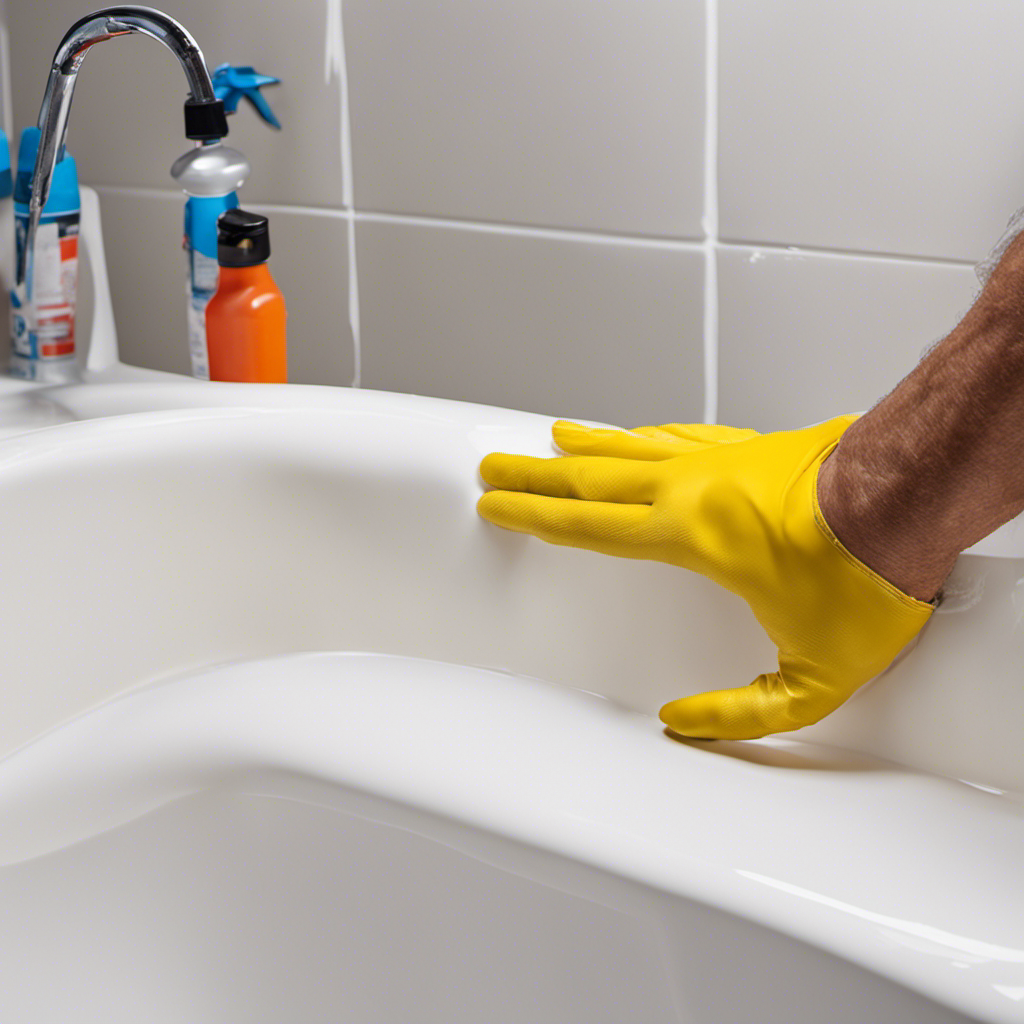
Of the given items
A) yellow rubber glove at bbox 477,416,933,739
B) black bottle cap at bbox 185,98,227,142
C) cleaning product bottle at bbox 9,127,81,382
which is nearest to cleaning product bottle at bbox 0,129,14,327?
cleaning product bottle at bbox 9,127,81,382

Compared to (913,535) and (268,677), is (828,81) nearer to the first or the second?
(913,535)

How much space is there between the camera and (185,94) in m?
0.92

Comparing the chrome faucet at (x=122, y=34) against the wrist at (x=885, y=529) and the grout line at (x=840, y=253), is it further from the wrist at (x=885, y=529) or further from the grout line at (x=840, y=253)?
the wrist at (x=885, y=529)

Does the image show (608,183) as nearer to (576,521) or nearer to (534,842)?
(576,521)

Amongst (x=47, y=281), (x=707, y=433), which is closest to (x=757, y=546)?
(x=707, y=433)

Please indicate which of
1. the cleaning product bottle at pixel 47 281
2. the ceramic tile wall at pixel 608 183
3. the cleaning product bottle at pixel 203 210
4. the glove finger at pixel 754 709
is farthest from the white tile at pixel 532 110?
the glove finger at pixel 754 709

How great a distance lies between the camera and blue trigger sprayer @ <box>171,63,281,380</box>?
0.74 metres

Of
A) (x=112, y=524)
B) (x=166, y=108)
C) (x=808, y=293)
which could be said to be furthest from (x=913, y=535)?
(x=166, y=108)

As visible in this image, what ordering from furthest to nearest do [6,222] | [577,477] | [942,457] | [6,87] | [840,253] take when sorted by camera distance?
[6,87]
[6,222]
[840,253]
[577,477]
[942,457]

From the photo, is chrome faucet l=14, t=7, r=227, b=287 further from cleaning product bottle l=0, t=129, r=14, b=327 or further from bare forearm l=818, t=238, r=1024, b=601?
bare forearm l=818, t=238, r=1024, b=601

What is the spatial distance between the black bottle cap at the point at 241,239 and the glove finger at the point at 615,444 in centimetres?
28

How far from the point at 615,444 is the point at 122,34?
432 millimetres

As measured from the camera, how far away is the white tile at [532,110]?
0.71 metres

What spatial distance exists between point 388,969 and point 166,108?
0.76 metres
